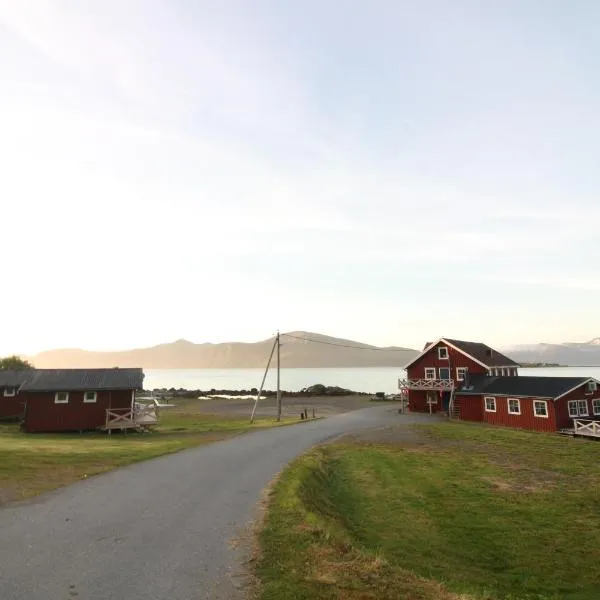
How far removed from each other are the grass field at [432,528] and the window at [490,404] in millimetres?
19630

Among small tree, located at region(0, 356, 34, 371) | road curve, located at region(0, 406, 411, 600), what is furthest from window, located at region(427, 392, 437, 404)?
small tree, located at region(0, 356, 34, 371)

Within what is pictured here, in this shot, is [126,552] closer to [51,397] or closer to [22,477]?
[22,477]

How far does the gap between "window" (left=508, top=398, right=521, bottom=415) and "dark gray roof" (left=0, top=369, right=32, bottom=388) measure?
50.6m

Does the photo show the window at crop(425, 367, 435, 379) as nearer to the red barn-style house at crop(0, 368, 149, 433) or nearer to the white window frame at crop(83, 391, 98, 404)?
the red barn-style house at crop(0, 368, 149, 433)

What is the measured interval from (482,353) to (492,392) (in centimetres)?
1031

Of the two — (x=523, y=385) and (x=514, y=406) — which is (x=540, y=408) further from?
(x=523, y=385)

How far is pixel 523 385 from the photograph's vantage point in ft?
156

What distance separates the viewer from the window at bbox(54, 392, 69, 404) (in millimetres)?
41062

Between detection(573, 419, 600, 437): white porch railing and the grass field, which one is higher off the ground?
detection(573, 419, 600, 437): white porch railing

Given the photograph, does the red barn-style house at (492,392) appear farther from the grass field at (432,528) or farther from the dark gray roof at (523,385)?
the grass field at (432,528)

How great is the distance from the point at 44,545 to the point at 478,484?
18.1 m

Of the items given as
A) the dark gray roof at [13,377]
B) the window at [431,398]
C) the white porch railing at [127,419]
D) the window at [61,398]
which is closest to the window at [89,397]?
the window at [61,398]

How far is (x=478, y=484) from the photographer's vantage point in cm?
2198

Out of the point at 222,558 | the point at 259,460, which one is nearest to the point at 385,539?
the point at 222,558
